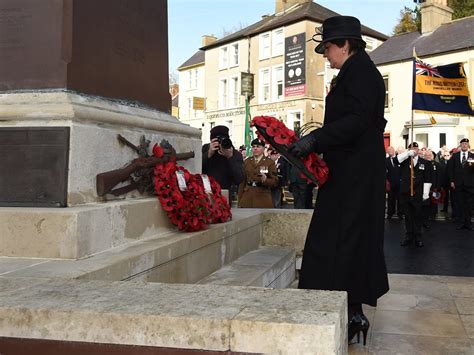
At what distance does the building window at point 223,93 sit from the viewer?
45469 millimetres

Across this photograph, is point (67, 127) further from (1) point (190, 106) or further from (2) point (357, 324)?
(1) point (190, 106)

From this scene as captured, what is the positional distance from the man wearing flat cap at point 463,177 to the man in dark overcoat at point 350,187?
1091cm

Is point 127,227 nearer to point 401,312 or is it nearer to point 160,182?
point 160,182

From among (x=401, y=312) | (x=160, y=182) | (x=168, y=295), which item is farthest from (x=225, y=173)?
(x=168, y=295)

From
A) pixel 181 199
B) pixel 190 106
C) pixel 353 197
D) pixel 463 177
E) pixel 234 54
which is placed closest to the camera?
pixel 353 197

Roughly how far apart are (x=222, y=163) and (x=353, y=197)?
3262 mm

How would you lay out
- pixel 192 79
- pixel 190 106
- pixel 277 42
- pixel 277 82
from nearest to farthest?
pixel 277 82
pixel 277 42
pixel 190 106
pixel 192 79

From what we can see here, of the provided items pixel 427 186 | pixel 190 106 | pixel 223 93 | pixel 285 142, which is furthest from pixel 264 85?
pixel 285 142

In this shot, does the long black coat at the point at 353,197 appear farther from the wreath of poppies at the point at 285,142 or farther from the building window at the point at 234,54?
the building window at the point at 234,54

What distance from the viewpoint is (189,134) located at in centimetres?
526

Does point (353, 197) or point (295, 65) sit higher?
point (295, 65)

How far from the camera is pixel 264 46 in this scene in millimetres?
41719

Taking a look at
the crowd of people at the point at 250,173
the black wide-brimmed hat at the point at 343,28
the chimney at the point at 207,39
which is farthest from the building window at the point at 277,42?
the black wide-brimmed hat at the point at 343,28

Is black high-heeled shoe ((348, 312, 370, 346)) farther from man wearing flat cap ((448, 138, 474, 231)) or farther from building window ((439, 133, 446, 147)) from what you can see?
building window ((439, 133, 446, 147))
